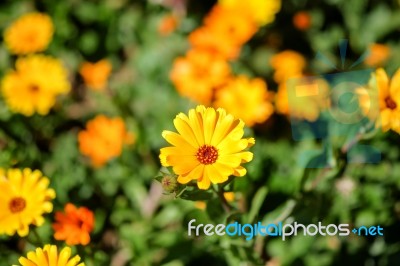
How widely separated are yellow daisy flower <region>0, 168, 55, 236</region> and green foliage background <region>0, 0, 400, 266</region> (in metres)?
0.20

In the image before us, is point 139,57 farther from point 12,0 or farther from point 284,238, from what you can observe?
point 284,238

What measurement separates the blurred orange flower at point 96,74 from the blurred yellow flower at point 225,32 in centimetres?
57

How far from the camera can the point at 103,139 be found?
273cm

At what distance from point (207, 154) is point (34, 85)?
174cm

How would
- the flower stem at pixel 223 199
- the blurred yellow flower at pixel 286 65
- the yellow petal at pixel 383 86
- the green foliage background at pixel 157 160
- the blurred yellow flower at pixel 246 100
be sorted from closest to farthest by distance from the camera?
the flower stem at pixel 223 199
the yellow petal at pixel 383 86
the green foliage background at pixel 157 160
the blurred yellow flower at pixel 246 100
the blurred yellow flower at pixel 286 65

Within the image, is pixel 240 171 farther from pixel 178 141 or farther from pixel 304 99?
pixel 304 99

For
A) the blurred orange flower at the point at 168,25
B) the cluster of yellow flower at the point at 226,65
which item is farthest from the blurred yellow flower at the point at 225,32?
the blurred orange flower at the point at 168,25

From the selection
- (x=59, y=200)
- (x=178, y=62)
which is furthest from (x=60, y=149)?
(x=178, y=62)

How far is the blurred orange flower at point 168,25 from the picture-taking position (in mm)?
2988

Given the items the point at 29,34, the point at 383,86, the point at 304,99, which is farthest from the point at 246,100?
the point at 29,34

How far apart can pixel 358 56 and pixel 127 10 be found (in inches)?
59.6

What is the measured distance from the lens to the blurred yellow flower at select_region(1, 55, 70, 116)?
8.97ft

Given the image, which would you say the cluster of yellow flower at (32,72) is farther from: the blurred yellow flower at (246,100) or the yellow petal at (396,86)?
the yellow petal at (396,86)

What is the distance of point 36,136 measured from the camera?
9.61 feet
